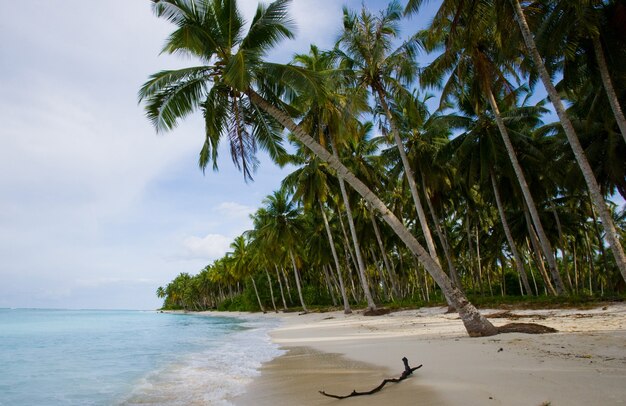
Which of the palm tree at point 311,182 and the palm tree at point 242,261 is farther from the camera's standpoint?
the palm tree at point 242,261

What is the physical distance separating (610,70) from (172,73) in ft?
44.2

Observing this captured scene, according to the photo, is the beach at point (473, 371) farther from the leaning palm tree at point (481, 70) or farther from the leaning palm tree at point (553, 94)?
the leaning palm tree at point (481, 70)

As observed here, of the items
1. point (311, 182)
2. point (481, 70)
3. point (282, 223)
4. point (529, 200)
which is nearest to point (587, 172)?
point (529, 200)

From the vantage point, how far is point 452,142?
19.0m

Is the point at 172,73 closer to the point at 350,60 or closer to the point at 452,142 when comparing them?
the point at 350,60

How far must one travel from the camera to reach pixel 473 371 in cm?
483

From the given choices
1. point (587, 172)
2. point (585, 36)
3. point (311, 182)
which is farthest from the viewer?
point (311, 182)

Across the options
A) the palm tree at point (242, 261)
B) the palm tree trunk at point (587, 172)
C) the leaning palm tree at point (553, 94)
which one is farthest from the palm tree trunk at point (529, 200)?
the palm tree at point (242, 261)

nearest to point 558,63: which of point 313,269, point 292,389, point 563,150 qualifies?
point 563,150

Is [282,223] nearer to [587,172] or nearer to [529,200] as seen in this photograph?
Answer: [529,200]

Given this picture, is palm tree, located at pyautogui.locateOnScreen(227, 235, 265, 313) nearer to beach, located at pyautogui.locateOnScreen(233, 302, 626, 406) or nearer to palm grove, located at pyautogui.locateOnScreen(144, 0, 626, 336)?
palm grove, located at pyautogui.locateOnScreen(144, 0, 626, 336)

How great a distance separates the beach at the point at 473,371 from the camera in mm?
3717

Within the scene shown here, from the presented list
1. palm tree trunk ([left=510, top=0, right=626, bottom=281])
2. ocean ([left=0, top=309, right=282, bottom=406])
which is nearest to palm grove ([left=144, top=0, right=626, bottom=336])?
palm tree trunk ([left=510, top=0, right=626, bottom=281])

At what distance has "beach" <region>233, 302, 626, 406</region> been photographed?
3.72 metres
